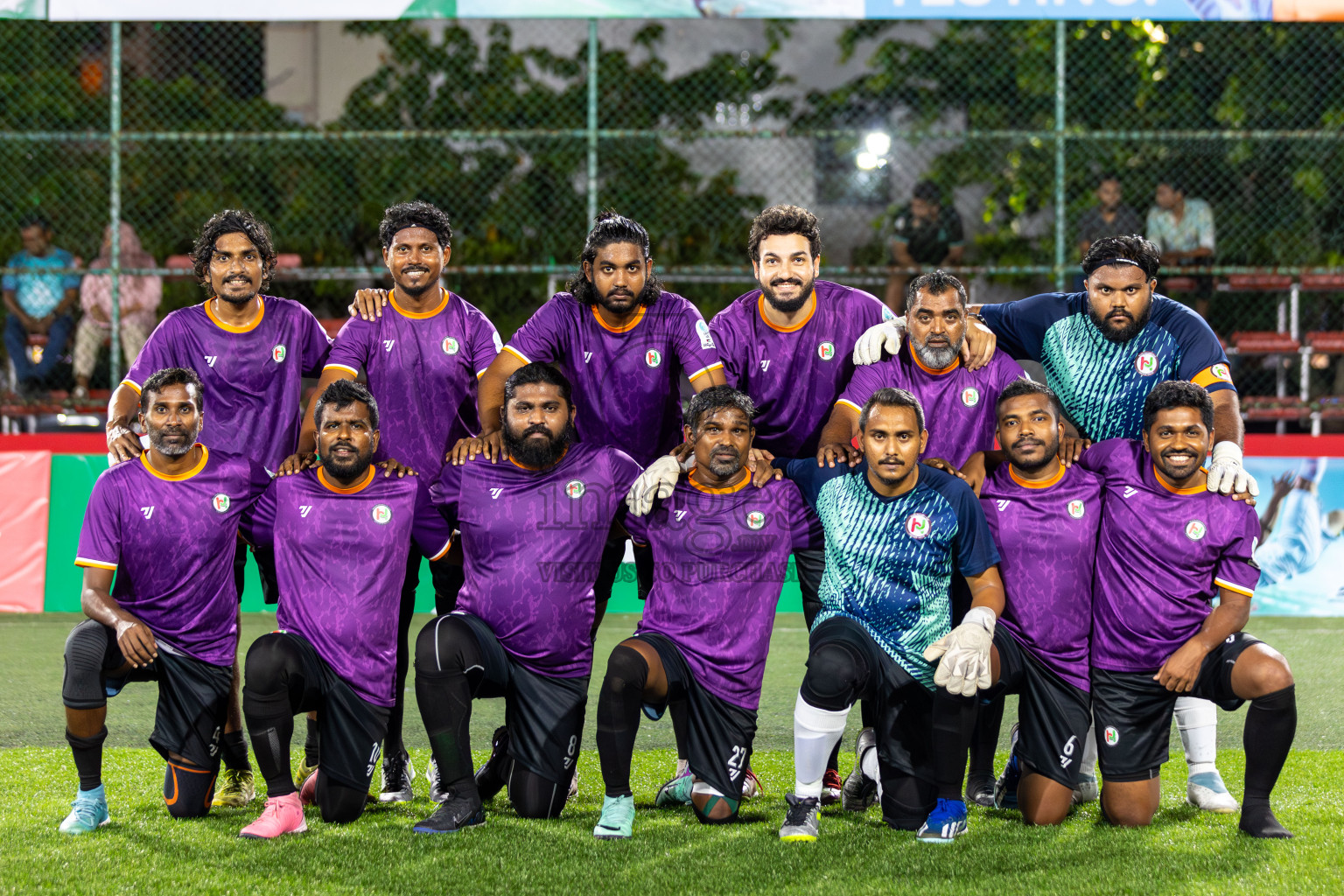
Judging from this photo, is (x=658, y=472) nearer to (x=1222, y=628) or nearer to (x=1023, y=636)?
(x=1023, y=636)

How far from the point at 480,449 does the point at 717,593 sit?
3.46 ft

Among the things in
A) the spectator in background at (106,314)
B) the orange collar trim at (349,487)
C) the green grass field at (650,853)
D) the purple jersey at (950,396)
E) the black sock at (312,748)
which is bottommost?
the green grass field at (650,853)

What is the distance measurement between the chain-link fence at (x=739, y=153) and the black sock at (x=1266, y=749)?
206 inches

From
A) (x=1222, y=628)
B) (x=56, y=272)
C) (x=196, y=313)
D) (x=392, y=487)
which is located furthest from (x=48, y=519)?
(x=1222, y=628)

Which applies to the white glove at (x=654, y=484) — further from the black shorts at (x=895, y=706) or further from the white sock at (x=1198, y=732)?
the white sock at (x=1198, y=732)

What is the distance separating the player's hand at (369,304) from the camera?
5.27 metres

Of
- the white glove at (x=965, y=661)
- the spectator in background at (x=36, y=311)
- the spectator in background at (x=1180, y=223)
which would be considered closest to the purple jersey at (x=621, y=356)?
the white glove at (x=965, y=661)

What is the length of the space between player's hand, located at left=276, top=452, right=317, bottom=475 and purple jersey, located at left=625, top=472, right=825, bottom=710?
1.30 meters

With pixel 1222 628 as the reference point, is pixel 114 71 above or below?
above

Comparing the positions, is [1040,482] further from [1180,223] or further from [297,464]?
[1180,223]

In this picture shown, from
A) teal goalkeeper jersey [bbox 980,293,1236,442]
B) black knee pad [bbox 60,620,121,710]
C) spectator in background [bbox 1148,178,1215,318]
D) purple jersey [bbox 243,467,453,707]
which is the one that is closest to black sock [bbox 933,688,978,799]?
teal goalkeeper jersey [bbox 980,293,1236,442]

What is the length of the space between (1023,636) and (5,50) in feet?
38.1

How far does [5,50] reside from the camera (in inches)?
474

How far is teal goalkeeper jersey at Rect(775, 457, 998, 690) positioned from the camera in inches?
172
